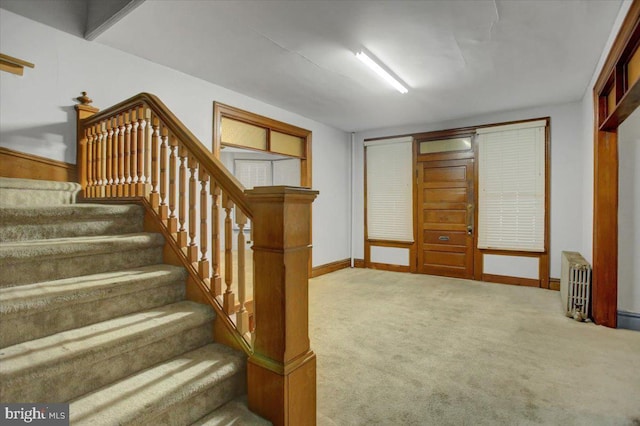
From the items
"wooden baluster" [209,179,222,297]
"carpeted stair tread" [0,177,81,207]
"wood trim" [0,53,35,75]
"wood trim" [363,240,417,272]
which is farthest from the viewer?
"wood trim" [363,240,417,272]

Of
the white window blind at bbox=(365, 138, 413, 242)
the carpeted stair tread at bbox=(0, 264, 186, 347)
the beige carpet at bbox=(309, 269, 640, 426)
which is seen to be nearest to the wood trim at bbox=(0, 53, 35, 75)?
the carpeted stair tread at bbox=(0, 264, 186, 347)

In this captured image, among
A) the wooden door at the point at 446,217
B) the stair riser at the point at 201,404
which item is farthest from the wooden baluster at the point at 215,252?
the wooden door at the point at 446,217

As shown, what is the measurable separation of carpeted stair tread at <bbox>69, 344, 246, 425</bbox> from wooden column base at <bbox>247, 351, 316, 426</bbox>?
128 mm

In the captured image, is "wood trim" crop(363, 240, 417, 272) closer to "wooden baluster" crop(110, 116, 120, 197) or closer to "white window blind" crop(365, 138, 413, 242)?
"white window blind" crop(365, 138, 413, 242)

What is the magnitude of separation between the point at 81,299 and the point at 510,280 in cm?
516

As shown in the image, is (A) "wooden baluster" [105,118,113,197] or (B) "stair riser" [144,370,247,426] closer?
(B) "stair riser" [144,370,247,426]

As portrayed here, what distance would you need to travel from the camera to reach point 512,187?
4.84 metres

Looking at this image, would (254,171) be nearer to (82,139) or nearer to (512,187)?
(82,139)

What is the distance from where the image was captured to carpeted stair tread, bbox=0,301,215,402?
1.21m

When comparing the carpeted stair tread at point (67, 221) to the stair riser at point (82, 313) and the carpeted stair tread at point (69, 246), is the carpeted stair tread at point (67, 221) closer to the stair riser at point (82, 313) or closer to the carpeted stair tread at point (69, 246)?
the carpeted stair tread at point (69, 246)

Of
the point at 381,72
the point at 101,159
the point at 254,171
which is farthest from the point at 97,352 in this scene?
the point at 254,171

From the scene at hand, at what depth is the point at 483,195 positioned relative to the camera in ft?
16.6

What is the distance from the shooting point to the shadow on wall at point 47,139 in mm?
2467

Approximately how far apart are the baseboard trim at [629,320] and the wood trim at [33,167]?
16.7ft
